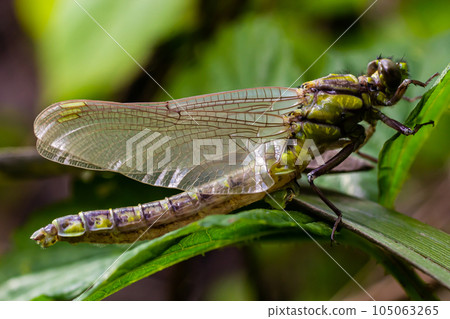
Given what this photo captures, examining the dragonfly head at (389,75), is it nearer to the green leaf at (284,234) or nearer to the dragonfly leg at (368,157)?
the dragonfly leg at (368,157)

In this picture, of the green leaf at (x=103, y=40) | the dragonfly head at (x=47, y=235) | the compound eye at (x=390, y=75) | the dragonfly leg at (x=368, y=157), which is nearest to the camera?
the dragonfly head at (x=47, y=235)

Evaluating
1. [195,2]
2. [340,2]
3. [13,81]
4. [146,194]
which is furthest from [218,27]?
[13,81]

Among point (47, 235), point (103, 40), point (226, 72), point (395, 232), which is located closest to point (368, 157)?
point (395, 232)

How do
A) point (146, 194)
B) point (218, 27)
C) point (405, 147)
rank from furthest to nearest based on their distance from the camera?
point (218, 27), point (146, 194), point (405, 147)

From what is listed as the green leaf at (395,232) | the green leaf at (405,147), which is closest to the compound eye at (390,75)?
the green leaf at (405,147)

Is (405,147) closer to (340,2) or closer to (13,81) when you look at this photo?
(340,2)

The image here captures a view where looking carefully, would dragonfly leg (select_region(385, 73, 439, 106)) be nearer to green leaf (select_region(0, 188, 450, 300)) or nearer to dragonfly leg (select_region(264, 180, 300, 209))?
green leaf (select_region(0, 188, 450, 300))

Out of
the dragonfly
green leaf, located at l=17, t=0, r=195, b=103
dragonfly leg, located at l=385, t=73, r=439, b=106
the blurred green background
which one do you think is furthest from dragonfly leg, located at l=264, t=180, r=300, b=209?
green leaf, located at l=17, t=0, r=195, b=103
